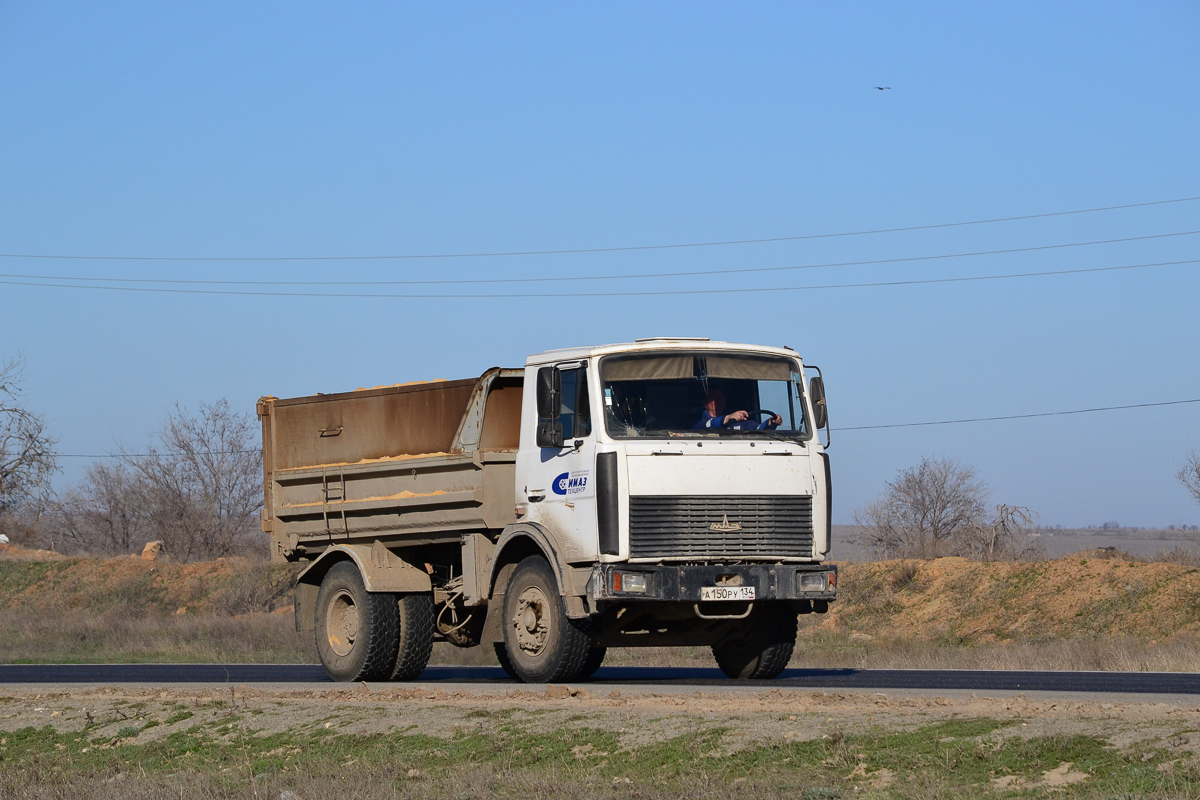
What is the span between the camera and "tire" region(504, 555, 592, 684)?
44.0 feet

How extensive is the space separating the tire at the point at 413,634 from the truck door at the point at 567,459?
2.65 m

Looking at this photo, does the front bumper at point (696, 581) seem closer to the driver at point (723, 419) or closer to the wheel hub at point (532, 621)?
the wheel hub at point (532, 621)

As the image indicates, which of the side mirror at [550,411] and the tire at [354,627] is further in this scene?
the tire at [354,627]

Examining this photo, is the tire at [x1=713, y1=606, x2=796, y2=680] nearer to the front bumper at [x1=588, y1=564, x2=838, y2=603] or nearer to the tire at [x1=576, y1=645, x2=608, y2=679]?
the front bumper at [x1=588, y1=564, x2=838, y2=603]

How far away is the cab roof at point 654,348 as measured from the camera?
1342 cm

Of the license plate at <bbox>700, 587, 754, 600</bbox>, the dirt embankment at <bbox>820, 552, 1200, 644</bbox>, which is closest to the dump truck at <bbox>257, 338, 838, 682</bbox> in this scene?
the license plate at <bbox>700, 587, 754, 600</bbox>

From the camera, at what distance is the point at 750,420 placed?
13516mm

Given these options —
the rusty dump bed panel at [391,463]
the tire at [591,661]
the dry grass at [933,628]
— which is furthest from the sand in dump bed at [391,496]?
the dry grass at [933,628]

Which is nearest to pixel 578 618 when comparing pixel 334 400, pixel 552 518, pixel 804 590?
pixel 552 518

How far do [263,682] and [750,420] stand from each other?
6676 millimetres

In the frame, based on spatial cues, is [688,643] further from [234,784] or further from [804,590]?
[234,784]

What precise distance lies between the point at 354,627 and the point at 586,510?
4.34 metres

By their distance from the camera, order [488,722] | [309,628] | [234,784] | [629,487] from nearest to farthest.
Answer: [234,784] < [488,722] < [629,487] < [309,628]

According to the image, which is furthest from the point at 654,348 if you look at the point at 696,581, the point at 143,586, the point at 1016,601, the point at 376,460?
the point at 143,586
